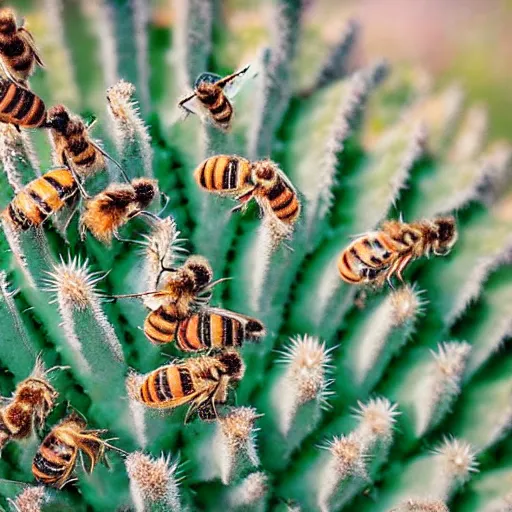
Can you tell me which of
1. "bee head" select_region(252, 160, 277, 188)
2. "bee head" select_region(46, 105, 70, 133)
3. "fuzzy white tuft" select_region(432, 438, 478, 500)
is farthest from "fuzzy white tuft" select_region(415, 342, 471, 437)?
"bee head" select_region(46, 105, 70, 133)

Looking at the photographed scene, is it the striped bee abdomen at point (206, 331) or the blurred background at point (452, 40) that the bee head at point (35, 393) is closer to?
the striped bee abdomen at point (206, 331)

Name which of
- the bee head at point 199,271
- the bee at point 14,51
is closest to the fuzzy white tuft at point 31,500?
the bee head at point 199,271

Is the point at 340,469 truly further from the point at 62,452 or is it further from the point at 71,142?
the point at 71,142

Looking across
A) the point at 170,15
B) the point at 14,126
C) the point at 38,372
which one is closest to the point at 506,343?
the point at 38,372

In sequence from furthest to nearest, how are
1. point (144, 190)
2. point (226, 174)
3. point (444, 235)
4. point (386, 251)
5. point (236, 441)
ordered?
point (444, 235) < point (386, 251) < point (226, 174) < point (144, 190) < point (236, 441)

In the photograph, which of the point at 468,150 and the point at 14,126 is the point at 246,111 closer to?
the point at 14,126

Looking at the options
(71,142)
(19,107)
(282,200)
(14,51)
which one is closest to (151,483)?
(282,200)
